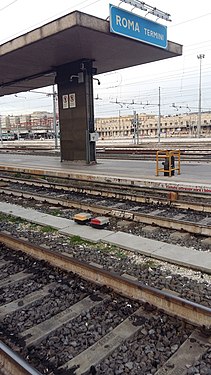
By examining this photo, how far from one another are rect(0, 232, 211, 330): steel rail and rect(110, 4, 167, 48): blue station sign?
10.2m

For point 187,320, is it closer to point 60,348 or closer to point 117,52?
point 60,348

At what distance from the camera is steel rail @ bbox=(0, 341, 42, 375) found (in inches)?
104

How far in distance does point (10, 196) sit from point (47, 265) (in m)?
6.90

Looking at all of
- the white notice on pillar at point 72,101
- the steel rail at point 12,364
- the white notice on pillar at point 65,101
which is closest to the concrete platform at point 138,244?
the steel rail at point 12,364

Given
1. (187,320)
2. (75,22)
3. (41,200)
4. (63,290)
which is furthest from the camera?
(75,22)

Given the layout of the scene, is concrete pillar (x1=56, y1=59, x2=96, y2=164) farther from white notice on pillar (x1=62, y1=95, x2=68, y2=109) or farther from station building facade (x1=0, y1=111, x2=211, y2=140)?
station building facade (x1=0, y1=111, x2=211, y2=140)

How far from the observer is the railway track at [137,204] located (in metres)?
7.00

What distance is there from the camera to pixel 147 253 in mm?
5293

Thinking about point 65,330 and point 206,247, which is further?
point 206,247

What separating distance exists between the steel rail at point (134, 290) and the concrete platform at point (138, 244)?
114 centimetres

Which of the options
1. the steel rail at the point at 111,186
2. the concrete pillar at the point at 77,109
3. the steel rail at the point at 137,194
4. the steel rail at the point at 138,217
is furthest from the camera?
the concrete pillar at the point at 77,109

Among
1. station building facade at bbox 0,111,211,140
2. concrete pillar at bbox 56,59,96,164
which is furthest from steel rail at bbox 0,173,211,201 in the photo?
station building facade at bbox 0,111,211,140

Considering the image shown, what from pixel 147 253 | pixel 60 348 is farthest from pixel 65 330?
pixel 147 253

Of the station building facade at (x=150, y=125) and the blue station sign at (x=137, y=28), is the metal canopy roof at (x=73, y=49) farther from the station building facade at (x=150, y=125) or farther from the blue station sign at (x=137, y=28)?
the station building facade at (x=150, y=125)
